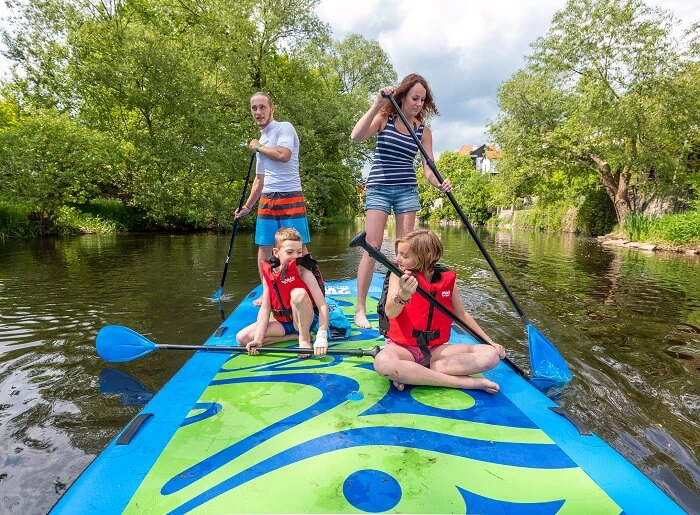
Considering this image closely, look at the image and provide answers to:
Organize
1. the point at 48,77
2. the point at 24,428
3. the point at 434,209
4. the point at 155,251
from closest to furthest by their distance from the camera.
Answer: the point at 24,428 → the point at 155,251 → the point at 48,77 → the point at 434,209

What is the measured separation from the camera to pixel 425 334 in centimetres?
271

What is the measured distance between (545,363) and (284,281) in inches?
87.3

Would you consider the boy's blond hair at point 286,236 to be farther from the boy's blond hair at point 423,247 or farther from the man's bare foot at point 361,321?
the man's bare foot at point 361,321

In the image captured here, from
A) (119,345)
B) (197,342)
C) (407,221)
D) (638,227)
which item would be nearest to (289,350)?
(119,345)

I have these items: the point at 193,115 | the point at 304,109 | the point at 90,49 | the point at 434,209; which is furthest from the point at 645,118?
the point at 434,209

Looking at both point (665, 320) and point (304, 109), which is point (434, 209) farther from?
point (665, 320)

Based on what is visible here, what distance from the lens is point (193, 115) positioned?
56.0ft

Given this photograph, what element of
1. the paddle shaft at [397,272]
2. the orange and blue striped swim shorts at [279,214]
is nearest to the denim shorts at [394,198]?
the orange and blue striped swim shorts at [279,214]

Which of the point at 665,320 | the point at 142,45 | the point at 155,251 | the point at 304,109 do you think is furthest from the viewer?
the point at 304,109

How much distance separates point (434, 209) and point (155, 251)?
183 feet

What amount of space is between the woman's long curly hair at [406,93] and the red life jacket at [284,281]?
5.08 ft

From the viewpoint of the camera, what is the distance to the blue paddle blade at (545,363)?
3.23 meters

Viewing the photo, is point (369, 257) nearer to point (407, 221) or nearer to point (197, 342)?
point (407, 221)

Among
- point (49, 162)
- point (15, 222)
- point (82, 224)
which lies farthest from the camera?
point (82, 224)
